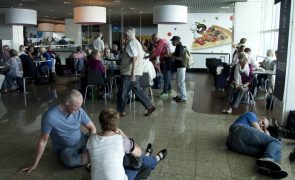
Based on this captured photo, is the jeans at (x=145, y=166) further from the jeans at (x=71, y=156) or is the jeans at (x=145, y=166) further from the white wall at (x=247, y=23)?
the white wall at (x=247, y=23)

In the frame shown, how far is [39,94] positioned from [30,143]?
14.3 ft

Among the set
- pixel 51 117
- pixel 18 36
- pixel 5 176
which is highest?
pixel 18 36

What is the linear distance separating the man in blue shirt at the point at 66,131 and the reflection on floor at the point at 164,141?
0.52 ft

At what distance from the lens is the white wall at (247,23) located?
12.2m

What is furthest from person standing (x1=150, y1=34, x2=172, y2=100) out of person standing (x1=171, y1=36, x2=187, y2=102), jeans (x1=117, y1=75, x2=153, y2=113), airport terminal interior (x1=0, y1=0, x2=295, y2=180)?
jeans (x1=117, y1=75, x2=153, y2=113)

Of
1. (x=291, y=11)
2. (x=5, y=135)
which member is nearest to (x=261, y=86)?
(x=291, y=11)

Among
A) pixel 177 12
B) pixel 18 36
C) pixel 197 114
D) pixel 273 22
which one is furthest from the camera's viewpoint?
pixel 18 36

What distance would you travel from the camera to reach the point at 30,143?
4.58 m

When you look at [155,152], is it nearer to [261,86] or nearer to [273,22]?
[261,86]

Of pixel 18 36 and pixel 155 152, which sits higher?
pixel 18 36

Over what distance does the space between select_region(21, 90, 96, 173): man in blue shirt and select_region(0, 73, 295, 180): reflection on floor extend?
159 mm

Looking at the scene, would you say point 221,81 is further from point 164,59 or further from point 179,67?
point 179,67

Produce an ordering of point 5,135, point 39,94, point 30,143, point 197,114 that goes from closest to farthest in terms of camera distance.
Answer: point 30,143, point 5,135, point 197,114, point 39,94

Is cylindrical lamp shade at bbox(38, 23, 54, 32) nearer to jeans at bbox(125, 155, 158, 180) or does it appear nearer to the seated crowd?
the seated crowd
